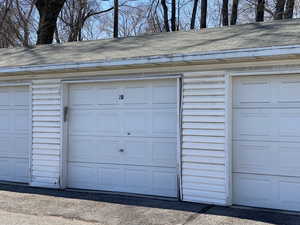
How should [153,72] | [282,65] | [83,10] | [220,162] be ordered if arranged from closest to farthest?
[282,65], [220,162], [153,72], [83,10]

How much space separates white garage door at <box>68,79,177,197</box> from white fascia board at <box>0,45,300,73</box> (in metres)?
0.62

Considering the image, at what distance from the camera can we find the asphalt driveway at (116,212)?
5.93m

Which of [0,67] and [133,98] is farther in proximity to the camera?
[0,67]

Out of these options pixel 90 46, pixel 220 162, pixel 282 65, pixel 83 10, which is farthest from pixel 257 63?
pixel 83 10

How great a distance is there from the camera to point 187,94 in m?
7.26

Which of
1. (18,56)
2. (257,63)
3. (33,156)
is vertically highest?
(18,56)

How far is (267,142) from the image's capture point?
671 cm

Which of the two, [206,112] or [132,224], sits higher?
[206,112]

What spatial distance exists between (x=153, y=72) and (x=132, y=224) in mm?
2982

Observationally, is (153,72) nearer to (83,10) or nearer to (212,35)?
(212,35)

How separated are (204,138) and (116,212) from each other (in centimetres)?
200

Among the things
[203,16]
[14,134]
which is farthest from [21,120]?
[203,16]

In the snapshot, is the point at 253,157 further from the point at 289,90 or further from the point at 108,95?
the point at 108,95

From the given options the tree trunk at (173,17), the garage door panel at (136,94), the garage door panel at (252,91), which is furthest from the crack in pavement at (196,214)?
the tree trunk at (173,17)
